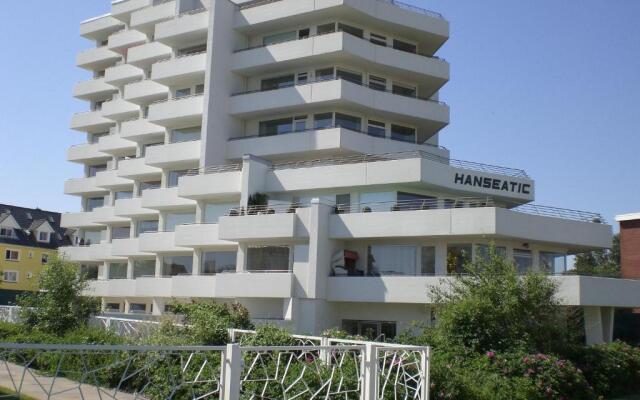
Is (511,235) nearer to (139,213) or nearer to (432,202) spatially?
(432,202)

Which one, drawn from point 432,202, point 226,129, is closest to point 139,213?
point 226,129

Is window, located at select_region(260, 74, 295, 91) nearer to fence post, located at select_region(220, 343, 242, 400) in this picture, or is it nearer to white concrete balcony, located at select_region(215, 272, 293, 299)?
white concrete balcony, located at select_region(215, 272, 293, 299)

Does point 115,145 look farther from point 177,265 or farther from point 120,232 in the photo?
point 177,265

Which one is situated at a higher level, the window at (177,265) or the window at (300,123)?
the window at (300,123)

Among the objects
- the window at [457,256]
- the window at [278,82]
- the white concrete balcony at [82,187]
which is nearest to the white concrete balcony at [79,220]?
the white concrete balcony at [82,187]

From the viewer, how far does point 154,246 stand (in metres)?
50.8

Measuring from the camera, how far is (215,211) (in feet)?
152

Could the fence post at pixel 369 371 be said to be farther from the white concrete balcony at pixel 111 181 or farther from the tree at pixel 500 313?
the white concrete balcony at pixel 111 181

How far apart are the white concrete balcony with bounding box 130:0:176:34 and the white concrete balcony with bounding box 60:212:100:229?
653 inches

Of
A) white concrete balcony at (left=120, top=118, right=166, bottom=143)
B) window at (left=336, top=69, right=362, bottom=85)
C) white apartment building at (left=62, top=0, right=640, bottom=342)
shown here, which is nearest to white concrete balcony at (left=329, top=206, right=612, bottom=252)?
white apartment building at (left=62, top=0, right=640, bottom=342)

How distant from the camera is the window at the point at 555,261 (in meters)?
37.1

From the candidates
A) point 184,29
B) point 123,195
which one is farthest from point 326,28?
point 123,195

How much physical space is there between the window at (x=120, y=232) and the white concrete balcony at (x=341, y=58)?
63.6ft

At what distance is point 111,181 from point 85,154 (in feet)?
22.6
